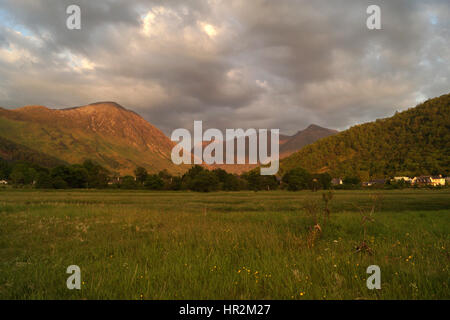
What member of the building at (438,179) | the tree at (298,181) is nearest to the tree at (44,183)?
the tree at (298,181)

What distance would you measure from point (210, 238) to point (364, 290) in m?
7.51

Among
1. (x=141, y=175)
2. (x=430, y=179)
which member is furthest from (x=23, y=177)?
(x=430, y=179)

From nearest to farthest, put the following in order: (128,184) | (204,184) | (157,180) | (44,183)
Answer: (44,183), (204,184), (157,180), (128,184)

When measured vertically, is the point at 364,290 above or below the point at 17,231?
above

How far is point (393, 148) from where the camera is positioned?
151875 millimetres

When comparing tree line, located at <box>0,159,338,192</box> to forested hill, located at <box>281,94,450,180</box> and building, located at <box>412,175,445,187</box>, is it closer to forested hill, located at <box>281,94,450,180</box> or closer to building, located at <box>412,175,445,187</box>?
building, located at <box>412,175,445,187</box>

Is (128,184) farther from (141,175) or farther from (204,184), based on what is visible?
(204,184)

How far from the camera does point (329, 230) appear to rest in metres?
14.2

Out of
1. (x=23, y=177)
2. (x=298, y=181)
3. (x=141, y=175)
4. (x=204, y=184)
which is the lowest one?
(x=204, y=184)

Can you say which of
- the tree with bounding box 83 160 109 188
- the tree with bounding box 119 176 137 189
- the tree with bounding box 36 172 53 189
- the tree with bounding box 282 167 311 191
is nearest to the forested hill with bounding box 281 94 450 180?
the tree with bounding box 282 167 311 191

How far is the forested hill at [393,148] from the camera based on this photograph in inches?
5241

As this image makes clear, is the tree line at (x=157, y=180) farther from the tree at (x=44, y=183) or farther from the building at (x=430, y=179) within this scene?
the building at (x=430, y=179)
